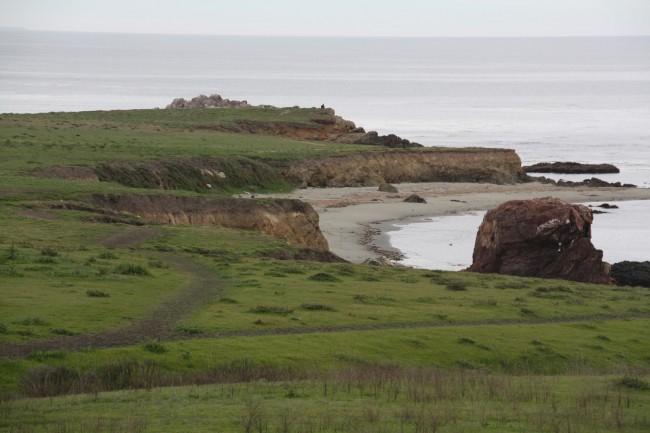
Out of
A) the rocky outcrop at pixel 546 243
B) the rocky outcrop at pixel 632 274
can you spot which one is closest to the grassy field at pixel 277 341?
the rocky outcrop at pixel 546 243

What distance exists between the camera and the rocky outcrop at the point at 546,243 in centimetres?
4678

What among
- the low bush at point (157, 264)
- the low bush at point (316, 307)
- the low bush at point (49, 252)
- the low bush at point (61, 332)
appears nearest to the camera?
the low bush at point (61, 332)

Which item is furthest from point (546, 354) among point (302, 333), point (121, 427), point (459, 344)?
point (121, 427)

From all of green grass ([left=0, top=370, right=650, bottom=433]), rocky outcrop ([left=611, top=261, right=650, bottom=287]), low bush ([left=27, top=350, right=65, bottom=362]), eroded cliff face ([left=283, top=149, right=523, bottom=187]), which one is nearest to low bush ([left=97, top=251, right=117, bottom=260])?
low bush ([left=27, top=350, right=65, bottom=362])

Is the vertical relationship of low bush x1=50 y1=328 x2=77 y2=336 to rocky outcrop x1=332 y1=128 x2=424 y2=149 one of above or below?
below

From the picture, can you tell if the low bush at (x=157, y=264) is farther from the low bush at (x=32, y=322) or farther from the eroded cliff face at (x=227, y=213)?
the eroded cliff face at (x=227, y=213)

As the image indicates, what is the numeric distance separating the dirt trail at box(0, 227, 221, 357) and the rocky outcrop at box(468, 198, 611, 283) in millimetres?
13743

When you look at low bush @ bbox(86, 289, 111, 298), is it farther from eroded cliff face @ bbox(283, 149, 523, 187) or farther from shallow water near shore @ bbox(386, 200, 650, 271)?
eroded cliff face @ bbox(283, 149, 523, 187)

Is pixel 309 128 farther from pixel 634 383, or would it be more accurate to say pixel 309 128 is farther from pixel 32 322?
pixel 634 383

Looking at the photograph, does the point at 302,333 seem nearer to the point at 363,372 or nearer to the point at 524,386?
the point at 363,372

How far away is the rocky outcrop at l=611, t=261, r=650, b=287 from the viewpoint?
47812 mm

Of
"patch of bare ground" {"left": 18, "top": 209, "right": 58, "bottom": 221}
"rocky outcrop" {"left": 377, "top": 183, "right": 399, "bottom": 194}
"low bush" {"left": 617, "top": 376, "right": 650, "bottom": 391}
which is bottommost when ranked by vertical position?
"low bush" {"left": 617, "top": 376, "right": 650, "bottom": 391}

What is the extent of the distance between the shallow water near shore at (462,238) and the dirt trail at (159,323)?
18604 mm

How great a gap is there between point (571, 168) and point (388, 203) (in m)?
36.7
